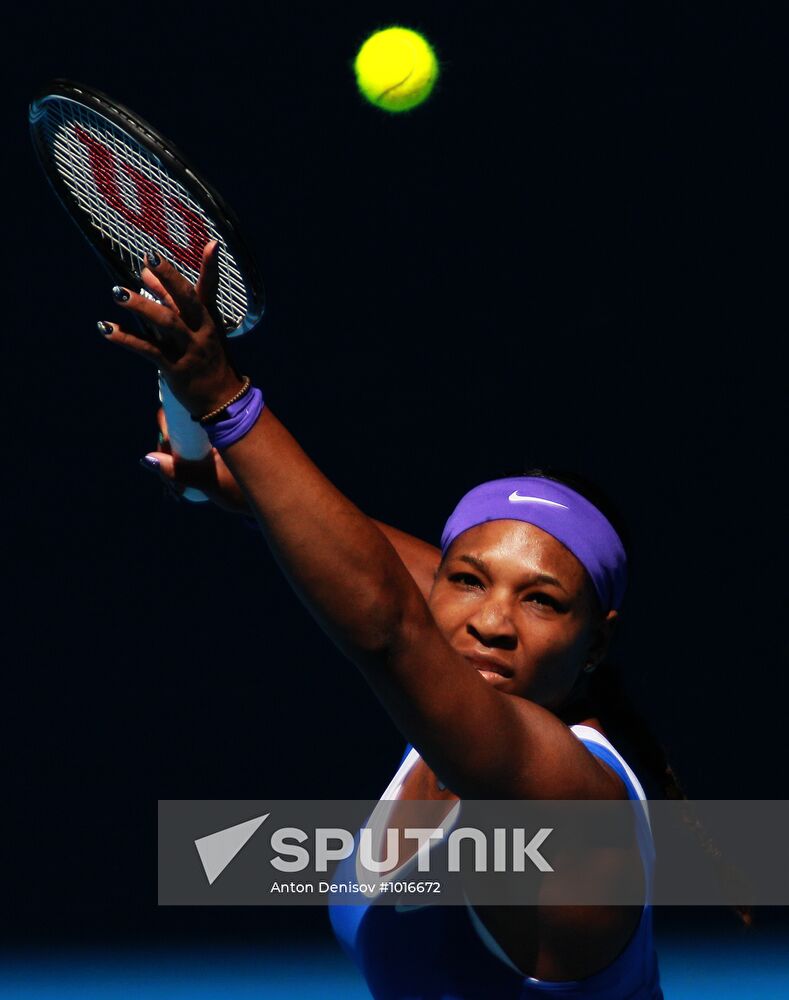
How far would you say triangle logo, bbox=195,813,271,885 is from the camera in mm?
4012

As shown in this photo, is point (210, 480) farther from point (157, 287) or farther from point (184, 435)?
point (157, 287)

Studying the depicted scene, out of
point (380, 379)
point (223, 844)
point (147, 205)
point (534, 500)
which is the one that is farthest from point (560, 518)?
point (223, 844)

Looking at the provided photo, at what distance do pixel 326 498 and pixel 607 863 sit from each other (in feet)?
1.96

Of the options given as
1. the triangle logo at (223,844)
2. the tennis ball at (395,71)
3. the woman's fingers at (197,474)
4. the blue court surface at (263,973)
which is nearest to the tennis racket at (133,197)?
the woman's fingers at (197,474)

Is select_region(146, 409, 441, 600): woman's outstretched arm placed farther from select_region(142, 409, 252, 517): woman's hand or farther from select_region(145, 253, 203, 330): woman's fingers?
select_region(145, 253, 203, 330): woman's fingers

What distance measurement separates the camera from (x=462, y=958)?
6.02ft

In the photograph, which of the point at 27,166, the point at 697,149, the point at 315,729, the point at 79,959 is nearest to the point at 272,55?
the point at 27,166

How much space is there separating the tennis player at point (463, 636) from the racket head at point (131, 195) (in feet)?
1.20

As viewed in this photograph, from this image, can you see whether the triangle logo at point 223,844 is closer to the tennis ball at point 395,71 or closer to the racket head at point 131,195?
the tennis ball at point 395,71

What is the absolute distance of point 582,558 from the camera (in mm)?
1919

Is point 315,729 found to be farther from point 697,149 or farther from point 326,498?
point 326,498

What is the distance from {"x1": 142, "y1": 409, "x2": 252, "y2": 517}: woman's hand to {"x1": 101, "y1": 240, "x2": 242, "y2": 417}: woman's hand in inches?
32.8

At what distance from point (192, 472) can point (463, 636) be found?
2.13 feet

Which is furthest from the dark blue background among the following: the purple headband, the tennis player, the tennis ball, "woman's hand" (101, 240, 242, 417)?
"woman's hand" (101, 240, 242, 417)
